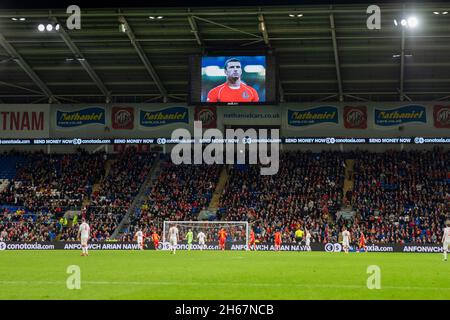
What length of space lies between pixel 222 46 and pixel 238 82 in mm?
4825

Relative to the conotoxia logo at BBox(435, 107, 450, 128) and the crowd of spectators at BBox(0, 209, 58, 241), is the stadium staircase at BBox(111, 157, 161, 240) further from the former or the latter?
the conotoxia logo at BBox(435, 107, 450, 128)

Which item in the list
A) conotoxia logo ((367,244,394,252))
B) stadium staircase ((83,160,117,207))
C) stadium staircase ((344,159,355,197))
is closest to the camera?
conotoxia logo ((367,244,394,252))

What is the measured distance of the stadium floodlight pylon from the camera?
48.0m

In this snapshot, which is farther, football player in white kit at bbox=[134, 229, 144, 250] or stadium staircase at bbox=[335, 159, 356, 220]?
stadium staircase at bbox=[335, 159, 356, 220]

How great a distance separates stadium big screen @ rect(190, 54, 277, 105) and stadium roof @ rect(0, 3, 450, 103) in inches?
52.7

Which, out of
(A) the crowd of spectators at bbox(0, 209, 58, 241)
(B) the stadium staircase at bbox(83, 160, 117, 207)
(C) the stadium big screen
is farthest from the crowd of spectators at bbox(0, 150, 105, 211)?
(C) the stadium big screen

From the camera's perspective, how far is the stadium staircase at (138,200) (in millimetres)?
52406

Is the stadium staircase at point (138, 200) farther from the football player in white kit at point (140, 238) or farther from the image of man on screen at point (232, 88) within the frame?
the image of man on screen at point (232, 88)

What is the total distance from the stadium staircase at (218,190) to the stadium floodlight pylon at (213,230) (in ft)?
18.5

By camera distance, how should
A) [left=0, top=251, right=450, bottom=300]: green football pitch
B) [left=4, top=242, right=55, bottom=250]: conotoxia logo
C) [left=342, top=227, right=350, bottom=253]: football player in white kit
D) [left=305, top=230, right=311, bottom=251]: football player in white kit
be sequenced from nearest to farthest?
[left=0, top=251, right=450, bottom=300]: green football pitch → [left=342, top=227, right=350, bottom=253]: football player in white kit → [left=305, top=230, right=311, bottom=251]: football player in white kit → [left=4, top=242, right=55, bottom=250]: conotoxia logo

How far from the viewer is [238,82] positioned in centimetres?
4434

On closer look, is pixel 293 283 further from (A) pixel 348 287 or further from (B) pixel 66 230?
(B) pixel 66 230

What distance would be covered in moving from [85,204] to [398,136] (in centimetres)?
2634

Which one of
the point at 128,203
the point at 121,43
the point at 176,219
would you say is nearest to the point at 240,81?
the point at 121,43
